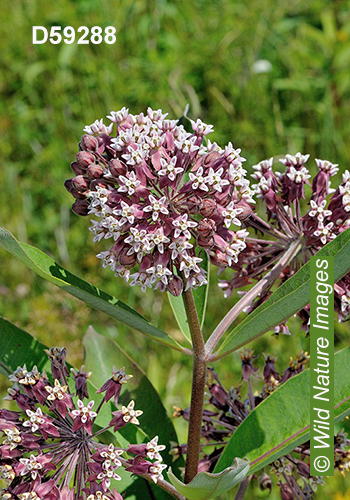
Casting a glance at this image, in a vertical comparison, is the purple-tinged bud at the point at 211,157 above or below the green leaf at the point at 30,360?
above

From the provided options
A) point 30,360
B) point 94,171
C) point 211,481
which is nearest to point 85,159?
point 94,171

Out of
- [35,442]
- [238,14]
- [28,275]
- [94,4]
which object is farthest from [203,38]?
[35,442]

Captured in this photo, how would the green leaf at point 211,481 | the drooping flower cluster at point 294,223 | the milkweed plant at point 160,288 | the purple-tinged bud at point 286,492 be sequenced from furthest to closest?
the purple-tinged bud at point 286,492
the drooping flower cluster at point 294,223
the milkweed plant at point 160,288
the green leaf at point 211,481

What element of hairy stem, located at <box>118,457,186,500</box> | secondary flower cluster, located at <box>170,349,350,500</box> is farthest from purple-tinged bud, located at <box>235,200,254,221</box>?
hairy stem, located at <box>118,457,186,500</box>

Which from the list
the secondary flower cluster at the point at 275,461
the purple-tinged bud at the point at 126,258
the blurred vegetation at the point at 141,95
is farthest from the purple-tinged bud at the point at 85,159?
the blurred vegetation at the point at 141,95

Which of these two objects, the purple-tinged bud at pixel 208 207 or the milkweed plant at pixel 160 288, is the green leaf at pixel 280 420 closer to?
the milkweed plant at pixel 160 288

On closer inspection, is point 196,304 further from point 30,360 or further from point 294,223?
point 30,360

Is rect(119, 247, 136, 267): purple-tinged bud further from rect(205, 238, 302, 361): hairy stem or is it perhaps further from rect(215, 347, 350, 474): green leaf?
rect(215, 347, 350, 474): green leaf
